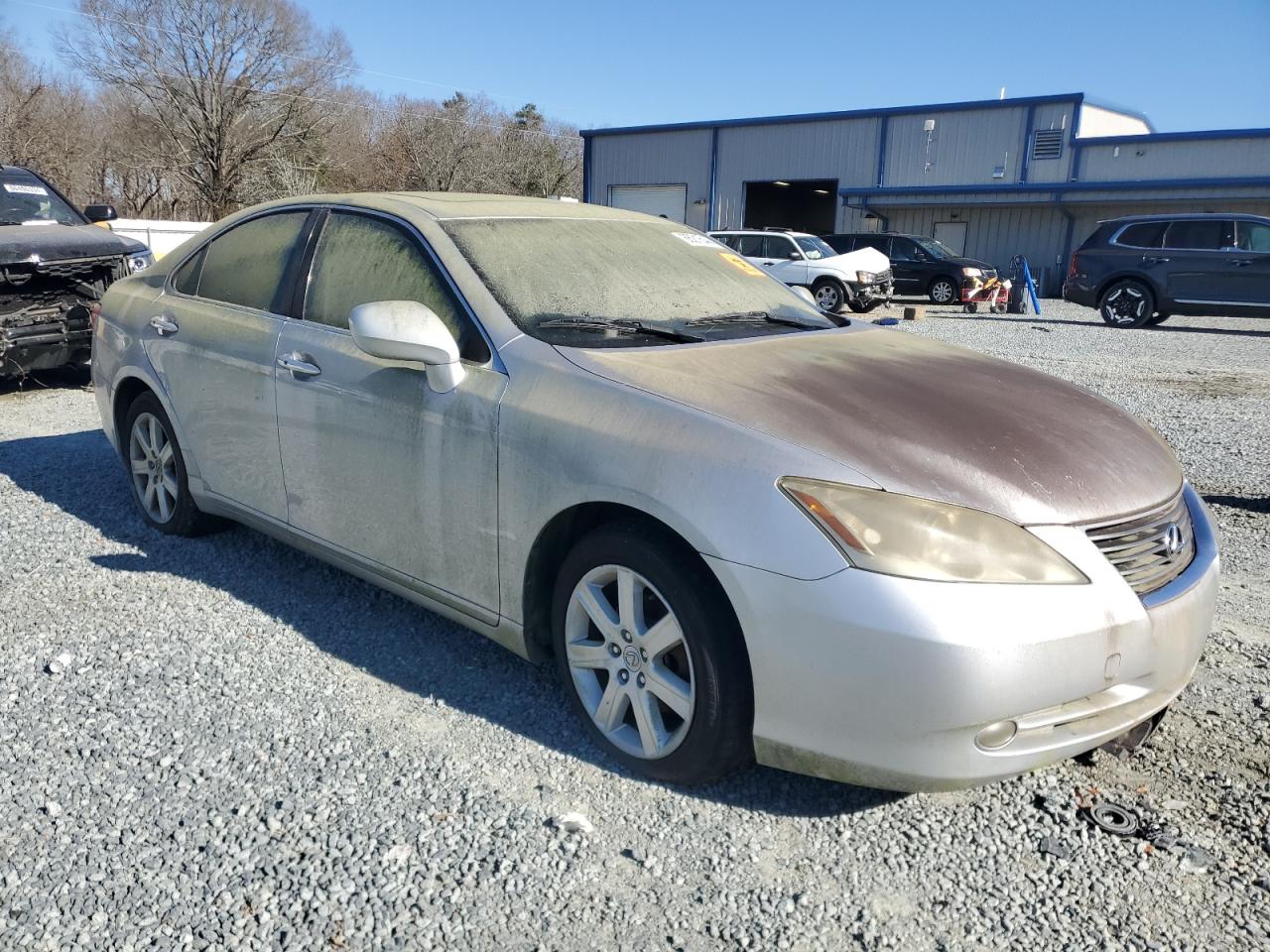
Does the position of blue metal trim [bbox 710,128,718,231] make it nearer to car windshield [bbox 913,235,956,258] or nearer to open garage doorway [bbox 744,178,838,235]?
open garage doorway [bbox 744,178,838,235]

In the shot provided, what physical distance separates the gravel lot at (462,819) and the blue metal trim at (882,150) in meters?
29.5

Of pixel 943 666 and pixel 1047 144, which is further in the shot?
pixel 1047 144

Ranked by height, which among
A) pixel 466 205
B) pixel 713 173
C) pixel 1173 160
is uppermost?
pixel 1173 160

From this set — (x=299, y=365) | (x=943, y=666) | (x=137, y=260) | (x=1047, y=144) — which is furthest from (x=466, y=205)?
(x=1047, y=144)

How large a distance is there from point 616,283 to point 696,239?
796 mm

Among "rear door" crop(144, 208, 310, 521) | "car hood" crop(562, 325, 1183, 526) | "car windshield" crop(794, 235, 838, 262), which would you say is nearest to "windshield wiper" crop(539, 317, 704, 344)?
"car hood" crop(562, 325, 1183, 526)

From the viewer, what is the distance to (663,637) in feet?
8.77

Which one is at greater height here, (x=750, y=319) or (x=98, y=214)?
(x=98, y=214)

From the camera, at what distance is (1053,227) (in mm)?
29094

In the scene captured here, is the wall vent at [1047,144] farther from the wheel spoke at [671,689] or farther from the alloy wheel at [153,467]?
the wheel spoke at [671,689]

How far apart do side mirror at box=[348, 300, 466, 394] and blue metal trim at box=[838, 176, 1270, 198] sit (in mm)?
28274

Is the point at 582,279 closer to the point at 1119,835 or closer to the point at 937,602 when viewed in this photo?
the point at 937,602

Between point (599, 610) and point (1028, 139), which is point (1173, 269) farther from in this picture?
point (599, 610)

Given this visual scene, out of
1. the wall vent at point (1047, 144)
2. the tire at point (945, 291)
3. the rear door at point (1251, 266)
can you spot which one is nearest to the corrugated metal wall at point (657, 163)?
the wall vent at point (1047, 144)
